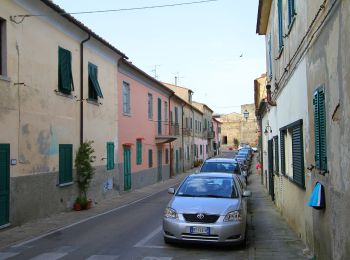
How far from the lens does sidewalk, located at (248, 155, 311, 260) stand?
28.6 feet

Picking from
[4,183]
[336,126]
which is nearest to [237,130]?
[4,183]

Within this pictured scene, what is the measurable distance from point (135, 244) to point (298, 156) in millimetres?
3986

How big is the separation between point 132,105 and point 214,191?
49.8 feet

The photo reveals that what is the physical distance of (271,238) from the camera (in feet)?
34.0

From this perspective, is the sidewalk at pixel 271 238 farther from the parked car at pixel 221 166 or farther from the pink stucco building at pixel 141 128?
the pink stucco building at pixel 141 128

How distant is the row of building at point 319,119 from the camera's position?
5.42 meters

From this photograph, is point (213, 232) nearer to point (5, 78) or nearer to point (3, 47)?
point (5, 78)

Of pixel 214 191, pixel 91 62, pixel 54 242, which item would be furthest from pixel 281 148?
pixel 91 62

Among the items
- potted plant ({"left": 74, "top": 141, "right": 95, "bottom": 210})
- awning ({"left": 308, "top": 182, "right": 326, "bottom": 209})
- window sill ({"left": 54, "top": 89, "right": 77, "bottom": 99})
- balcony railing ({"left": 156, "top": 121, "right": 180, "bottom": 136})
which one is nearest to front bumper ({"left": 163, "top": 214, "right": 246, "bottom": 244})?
awning ({"left": 308, "top": 182, "right": 326, "bottom": 209})

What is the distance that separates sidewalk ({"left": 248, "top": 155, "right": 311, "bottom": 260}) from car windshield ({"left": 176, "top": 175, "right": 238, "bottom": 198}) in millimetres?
1212

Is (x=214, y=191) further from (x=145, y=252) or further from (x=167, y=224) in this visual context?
(x=145, y=252)

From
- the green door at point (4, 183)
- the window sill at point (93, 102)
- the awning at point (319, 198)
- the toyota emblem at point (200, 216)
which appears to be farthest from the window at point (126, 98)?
the awning at point (319, 198)

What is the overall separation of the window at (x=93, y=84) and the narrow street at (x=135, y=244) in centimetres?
649

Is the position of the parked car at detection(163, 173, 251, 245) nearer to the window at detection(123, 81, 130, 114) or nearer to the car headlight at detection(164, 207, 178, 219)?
the car headlight at detection(164, 207, 178, 219)
